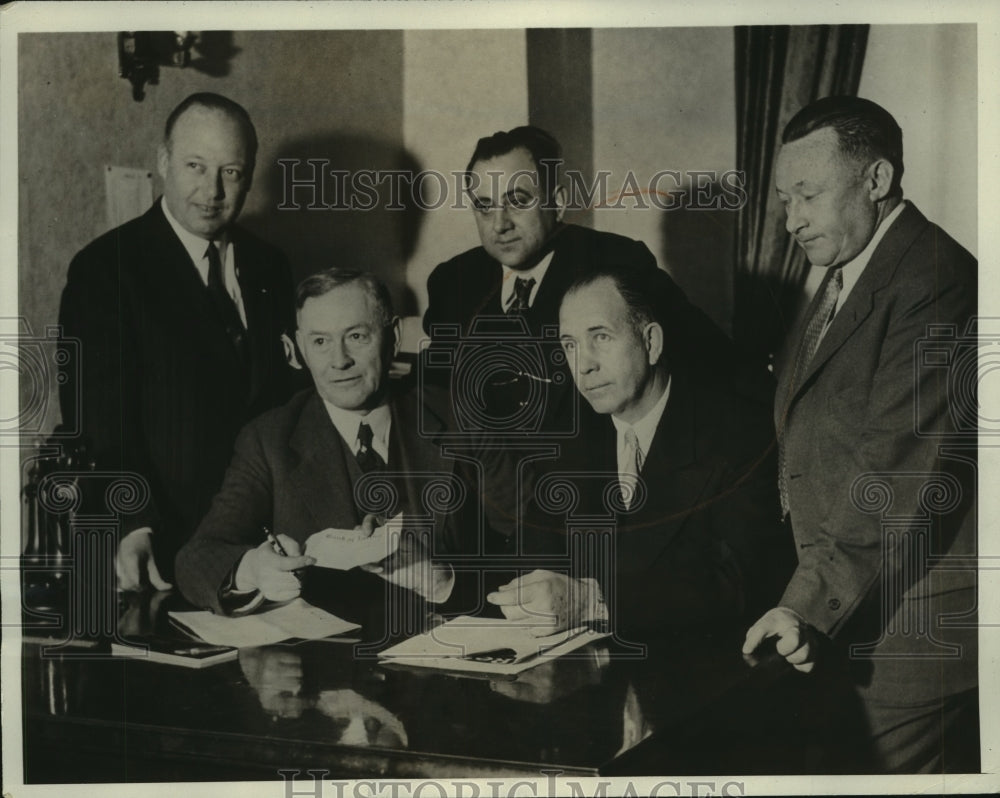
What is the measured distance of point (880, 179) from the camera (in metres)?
3.57

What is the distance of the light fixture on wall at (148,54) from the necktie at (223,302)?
0.57 m

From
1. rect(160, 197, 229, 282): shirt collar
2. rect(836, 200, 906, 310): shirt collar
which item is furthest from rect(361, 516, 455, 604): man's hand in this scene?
rect(836, 200, 906, 310): shirt collar

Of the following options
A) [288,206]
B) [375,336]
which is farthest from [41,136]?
[375,336]

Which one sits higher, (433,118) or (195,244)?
(433,118)

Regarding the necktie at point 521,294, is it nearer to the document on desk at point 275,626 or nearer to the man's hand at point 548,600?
the man's hand at point 548,600

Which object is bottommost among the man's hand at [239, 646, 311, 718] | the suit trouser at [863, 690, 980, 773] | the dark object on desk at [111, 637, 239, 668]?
the suit trouser at [863, 690, 980, 773]

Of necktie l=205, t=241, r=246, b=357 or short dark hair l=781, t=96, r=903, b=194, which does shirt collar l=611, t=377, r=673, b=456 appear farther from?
necktie l=205, t=241, r=246, b=357

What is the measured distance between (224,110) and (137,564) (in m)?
1.52

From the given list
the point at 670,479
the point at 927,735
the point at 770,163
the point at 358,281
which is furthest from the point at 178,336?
the point at 927,735

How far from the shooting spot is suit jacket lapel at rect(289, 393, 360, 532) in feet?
11.8

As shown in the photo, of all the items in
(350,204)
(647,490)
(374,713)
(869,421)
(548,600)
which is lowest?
(374,713)

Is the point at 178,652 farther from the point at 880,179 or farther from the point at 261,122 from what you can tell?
the point at 880,179

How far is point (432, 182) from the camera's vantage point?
3.59 metres

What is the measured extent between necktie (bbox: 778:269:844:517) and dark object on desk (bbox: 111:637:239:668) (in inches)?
73.7
